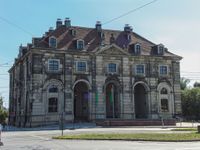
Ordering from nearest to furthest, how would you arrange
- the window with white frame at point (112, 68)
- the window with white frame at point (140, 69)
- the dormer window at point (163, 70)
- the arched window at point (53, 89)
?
the arched window at point (53, 89), the window with white frame at point (112, 68), the window with white frame at point (140, 69), the dormer window at point (163, 70)

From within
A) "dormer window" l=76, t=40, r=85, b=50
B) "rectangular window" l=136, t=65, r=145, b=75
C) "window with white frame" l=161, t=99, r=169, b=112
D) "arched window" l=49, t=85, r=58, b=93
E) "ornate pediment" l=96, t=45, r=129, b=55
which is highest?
"dormer window" l=76, t=40, r=85, b=50

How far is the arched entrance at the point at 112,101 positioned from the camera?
54.0m

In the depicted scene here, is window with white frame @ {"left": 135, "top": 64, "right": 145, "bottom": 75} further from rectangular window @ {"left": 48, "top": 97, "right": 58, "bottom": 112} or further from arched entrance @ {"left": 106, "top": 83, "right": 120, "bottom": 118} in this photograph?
rectangular window @ {"left": 48, "top": 97, "right": 58, "bottom": 112}

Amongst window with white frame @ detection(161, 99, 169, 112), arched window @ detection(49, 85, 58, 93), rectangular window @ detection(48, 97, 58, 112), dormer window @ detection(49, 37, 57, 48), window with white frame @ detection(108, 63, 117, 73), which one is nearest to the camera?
rectangular window @ detection(48, 97, 58, 112)

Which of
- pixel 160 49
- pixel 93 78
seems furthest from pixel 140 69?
pixel 93 78

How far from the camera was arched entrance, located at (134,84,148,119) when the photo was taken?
56188 mm

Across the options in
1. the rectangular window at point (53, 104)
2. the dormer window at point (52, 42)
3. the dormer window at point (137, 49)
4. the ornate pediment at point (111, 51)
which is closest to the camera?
the rectangular window at point (53, 104)

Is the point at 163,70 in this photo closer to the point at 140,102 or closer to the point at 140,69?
the point at 140,69

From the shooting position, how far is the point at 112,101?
177ft

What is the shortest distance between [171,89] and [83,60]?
15376 millimetres

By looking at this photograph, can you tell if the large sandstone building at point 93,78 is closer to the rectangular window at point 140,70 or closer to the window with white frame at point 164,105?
the rectangular window at point 140,70

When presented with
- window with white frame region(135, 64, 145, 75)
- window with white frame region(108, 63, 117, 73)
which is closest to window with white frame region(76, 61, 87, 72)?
window with white frame region(108, 63, 117, 73)

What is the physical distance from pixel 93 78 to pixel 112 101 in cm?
478

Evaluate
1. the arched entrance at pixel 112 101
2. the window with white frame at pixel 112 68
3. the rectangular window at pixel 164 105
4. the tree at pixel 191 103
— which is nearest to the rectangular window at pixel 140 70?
the window with white frame at pixel 112 68
